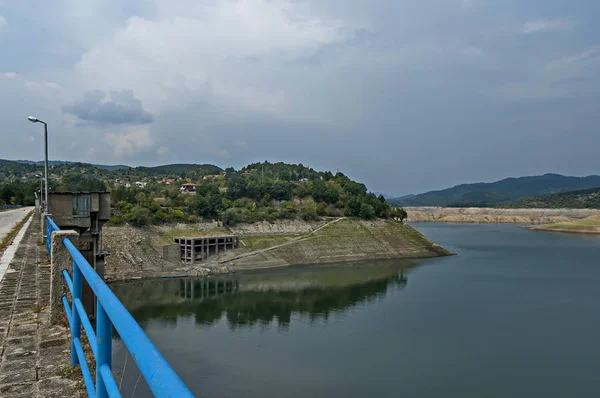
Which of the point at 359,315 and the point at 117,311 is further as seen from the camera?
the point at 359,315

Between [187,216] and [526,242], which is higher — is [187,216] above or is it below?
above

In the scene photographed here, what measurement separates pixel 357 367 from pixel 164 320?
1467cm

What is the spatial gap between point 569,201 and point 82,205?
616ft

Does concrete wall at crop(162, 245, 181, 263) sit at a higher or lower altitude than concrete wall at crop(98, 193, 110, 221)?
lower

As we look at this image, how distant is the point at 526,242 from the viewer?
3105 inches

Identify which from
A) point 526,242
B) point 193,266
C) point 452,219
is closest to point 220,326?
point 193,266

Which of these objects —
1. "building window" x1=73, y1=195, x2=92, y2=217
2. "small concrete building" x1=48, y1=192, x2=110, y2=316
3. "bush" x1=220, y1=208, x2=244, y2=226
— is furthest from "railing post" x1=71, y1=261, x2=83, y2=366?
"bush" x1=220, y1=208, x2=244, y2=226

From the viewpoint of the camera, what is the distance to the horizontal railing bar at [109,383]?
180 centimetres

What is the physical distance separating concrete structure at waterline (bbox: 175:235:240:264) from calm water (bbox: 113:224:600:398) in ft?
19.6

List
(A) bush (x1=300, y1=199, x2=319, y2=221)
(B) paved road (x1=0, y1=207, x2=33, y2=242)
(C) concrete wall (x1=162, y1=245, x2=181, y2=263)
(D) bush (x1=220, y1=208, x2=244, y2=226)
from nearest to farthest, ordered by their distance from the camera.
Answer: (B) paved road (x1=0, y1=207, x2=33, y2=242) < (C) concrete wall (x1=162, y1=245, x2=181, y2=263) < (D) bush (x1=220, y1=208, x2=244, y2=226) < (A) bush (x1=300, y1=199, x2=319, y2=221)

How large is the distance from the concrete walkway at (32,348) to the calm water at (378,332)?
13643 millimetres

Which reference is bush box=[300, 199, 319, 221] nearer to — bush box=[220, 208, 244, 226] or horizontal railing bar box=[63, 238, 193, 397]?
bush box=[220, 208, 244, 226]

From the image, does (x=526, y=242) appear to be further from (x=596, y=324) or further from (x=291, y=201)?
(x=596, y=324)

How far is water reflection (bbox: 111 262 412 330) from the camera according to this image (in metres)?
30.7
